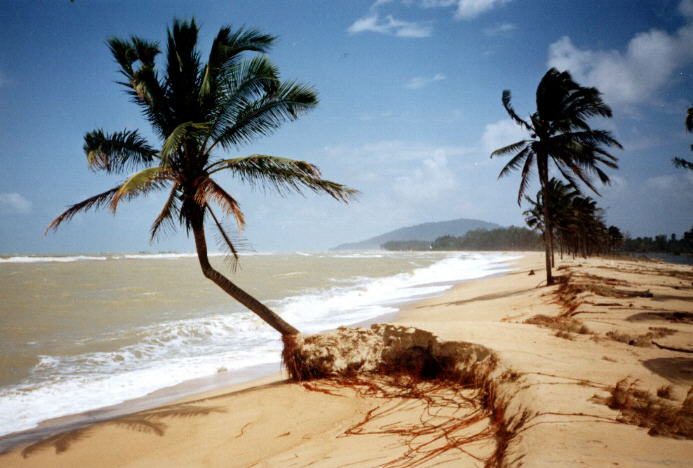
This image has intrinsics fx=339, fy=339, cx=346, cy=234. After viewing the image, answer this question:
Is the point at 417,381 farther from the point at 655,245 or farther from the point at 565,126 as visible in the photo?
the point at 655,245

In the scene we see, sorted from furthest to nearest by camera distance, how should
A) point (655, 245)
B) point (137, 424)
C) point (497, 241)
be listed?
point (497, 241) < point (655, 245) < point (137, 424)

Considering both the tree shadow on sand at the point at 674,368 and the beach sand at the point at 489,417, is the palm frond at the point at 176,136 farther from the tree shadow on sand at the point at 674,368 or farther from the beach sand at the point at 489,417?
the tree shadow on sand at the point at 674,368

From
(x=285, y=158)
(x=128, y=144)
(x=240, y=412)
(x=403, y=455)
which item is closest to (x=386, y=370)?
(x=240, y=412)

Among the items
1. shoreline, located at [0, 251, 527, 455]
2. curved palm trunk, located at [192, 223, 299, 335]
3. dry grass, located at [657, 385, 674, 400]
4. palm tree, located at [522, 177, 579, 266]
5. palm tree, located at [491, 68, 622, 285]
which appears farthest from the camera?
palm tree, located at [522, 177, 579, 266]

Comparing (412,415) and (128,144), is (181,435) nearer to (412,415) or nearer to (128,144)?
(412,415)

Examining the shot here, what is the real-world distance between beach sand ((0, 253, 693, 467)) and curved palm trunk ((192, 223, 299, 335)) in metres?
0.89

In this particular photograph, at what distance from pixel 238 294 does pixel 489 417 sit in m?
4.52

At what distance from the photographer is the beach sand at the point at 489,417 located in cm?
207

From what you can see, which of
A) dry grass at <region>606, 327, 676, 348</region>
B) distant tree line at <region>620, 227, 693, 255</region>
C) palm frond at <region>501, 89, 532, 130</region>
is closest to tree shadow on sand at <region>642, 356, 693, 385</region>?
dry grass at <region>606, 327, 676, 348</region>

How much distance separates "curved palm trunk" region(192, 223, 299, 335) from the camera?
236 inches

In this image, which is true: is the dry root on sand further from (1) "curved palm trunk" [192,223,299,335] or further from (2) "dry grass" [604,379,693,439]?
(2) "dry grass" [604,379,693,439]

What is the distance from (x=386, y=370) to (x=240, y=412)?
6.87 ft

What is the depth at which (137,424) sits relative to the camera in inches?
175

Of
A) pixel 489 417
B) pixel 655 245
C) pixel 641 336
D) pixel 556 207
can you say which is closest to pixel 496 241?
pixel 655 245
